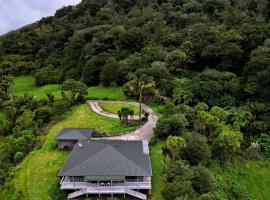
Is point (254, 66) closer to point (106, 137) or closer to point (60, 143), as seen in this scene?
point (106, 137)

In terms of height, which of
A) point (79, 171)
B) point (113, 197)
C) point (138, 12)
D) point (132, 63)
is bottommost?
point (113, 197)

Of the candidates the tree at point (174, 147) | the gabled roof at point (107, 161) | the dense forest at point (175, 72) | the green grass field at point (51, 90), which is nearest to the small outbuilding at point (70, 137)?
the dense forest at point (175, 72)

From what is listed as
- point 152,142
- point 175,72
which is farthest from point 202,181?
point 175,72

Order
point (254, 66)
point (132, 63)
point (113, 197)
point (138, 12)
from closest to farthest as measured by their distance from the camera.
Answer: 1. point (113, 197)
2. point (254, 66)
3. point (132, 63)
4. point (138, 12)

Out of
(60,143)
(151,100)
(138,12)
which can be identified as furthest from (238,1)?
(60,143)

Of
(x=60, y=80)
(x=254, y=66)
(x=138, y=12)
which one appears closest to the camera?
(x=254, y=66)

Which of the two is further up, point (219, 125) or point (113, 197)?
point (219, 125)

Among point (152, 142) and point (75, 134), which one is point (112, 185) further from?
point (75, 134)
